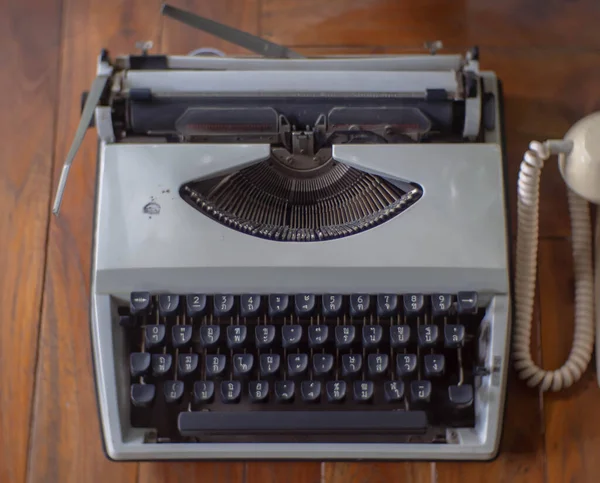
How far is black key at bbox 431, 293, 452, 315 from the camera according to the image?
1288mm

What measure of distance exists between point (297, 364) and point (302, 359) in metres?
0.01

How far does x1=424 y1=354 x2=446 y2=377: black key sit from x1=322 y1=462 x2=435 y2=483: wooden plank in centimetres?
24

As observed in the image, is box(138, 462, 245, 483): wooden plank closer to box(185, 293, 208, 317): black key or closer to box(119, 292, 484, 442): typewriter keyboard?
box(119, 292, 484, 442): typewriter keyboard

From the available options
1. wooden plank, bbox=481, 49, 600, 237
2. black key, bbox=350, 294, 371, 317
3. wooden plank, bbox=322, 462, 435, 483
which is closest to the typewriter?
→ black key, bbox=350, 294, 371, 317

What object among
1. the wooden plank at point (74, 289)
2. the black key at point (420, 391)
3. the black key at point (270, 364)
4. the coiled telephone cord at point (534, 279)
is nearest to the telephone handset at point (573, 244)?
the coiled telephone cord at point (534, 279)

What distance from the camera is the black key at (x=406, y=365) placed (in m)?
1.27

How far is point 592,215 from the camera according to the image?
5.02 ft

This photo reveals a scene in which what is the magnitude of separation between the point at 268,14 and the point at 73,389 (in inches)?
35.4

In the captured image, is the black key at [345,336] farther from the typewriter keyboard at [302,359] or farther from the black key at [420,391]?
the black key at [420,391]

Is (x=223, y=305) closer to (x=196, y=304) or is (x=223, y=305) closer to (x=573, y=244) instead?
(x=196, y=304)

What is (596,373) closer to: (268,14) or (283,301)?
(283,301)

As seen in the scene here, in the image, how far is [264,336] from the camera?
1.28 metres

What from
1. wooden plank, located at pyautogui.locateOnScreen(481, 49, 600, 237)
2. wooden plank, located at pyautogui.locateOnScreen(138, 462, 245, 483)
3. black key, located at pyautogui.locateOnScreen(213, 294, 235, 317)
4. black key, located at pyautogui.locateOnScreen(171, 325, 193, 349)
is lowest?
wooden plank, located at pyautogui.locateOnScreen(138, 462, 245, 483)

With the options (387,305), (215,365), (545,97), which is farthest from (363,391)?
(545,97)
